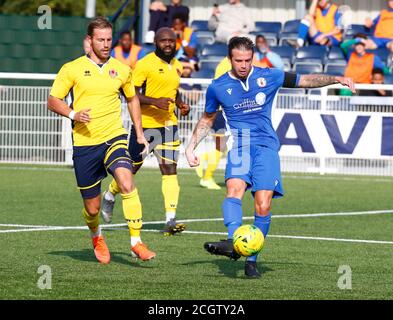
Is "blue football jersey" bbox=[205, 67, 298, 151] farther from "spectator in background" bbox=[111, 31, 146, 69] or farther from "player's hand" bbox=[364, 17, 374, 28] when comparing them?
"player's hand" bbox=[364, 17, 374, 28]

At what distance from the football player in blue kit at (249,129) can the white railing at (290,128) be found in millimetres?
10774

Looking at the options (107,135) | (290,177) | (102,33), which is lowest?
(290,177)

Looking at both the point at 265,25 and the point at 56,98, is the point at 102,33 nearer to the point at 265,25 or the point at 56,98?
the point at 56,98

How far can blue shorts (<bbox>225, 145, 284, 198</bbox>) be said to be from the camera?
1073cm

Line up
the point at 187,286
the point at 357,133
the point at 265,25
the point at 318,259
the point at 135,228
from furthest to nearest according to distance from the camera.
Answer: the point at 265,25, the point at 357,133, the point at 318,259, the point at 135,228, the point at 187,286

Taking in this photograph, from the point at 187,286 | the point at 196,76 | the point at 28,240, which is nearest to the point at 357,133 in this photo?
the point at 196,76

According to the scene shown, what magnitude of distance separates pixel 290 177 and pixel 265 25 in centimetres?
626

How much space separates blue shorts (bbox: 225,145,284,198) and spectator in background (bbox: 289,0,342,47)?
1498 cm

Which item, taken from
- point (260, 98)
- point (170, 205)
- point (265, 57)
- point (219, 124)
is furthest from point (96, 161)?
point (265, 57)

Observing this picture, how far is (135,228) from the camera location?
11.1 metres

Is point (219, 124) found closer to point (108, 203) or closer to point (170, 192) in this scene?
point (170, 192)

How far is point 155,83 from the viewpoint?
14.9 metres

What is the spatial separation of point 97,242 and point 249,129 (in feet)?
6.30

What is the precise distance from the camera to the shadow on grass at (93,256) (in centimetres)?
1138
